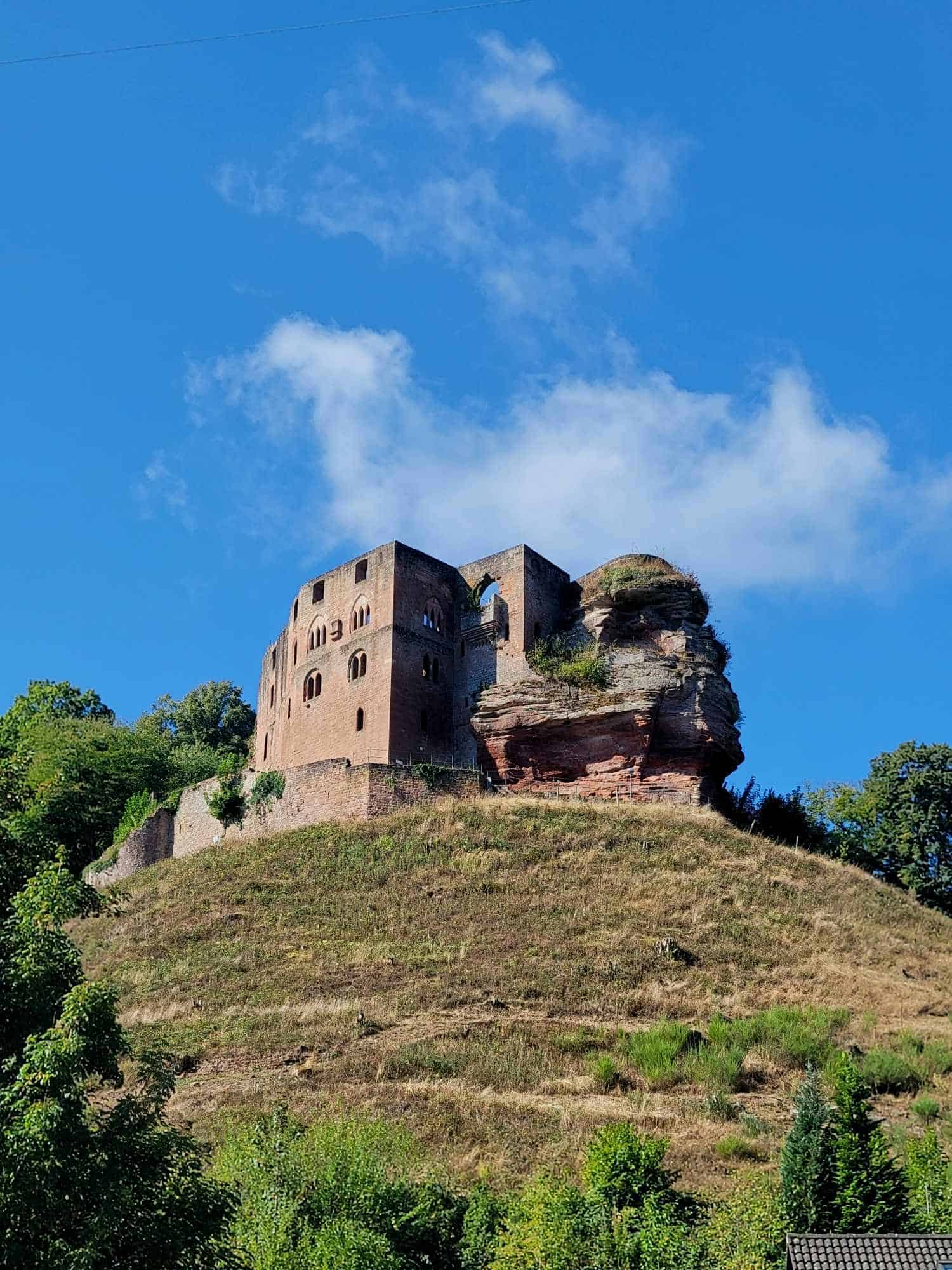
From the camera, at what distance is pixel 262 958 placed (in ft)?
115

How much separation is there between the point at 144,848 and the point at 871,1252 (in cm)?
3315

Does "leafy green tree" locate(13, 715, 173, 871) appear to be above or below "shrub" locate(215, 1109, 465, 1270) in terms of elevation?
above

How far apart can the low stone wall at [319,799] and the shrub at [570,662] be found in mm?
5003

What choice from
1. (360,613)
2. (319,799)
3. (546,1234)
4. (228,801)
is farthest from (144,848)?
(546,1234)

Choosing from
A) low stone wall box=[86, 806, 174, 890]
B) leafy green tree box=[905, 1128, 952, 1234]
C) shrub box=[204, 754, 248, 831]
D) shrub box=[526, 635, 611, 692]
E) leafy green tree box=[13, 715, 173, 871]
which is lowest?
leafy green tree box=[905, 1128, 952, 1234]

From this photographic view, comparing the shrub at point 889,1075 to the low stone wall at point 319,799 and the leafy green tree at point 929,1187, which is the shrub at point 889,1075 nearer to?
the leafy green tree at point 929,1187

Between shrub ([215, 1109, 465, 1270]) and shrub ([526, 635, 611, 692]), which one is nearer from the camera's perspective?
shrub ([215, 1109, 465, 1270])

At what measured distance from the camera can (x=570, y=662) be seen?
49.4 meters

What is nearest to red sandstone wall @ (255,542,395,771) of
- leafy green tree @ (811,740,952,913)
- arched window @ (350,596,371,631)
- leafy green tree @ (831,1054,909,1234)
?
arched window @ (350,596,371,631)

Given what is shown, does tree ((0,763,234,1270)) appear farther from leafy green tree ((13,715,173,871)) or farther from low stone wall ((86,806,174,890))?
leafy green tree ((13,715,173,871))

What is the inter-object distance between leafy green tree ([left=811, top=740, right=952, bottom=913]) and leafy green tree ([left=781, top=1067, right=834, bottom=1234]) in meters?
29.2

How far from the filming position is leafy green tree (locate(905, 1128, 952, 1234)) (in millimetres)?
21422

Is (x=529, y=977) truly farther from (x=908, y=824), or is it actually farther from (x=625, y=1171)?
(x=908, y=824)

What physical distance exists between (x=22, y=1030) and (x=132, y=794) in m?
40.9
